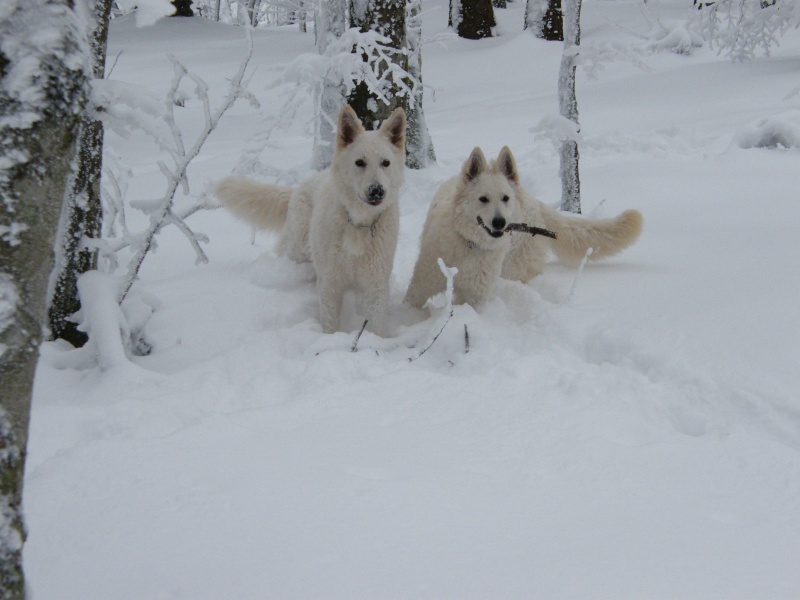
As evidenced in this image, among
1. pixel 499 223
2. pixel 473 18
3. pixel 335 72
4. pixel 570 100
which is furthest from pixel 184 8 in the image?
pixel 499 223

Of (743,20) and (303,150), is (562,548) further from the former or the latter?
(303,150)

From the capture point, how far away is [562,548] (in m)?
1.75

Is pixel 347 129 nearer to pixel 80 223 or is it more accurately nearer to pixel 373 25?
pixel 80 223

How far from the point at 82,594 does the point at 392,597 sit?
30.3 inches

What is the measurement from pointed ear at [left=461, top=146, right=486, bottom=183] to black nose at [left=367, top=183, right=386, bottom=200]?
0.79 m

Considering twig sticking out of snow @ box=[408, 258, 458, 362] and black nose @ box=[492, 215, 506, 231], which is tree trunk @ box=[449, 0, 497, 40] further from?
twig sticking out of snow @ box=[408, 258, 458, 362]

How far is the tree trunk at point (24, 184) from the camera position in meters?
1.17

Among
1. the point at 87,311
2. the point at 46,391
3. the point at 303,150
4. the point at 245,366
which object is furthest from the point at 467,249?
the point at 303,150

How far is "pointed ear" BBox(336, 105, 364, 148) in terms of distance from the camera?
425cm

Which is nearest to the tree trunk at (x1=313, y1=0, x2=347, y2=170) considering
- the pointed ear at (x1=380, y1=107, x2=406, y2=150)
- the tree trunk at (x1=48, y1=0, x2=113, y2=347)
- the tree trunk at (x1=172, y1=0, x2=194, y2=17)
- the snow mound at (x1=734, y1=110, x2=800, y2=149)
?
the pointed ear at (x1=380, y1=107, x2=406, y2=150)

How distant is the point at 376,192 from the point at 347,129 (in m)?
0.57

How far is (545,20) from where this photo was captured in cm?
1717

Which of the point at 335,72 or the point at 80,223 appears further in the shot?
the point at 335,72

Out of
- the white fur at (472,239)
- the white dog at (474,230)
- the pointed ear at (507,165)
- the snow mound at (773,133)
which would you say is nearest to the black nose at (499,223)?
the white dog at (474,230)
